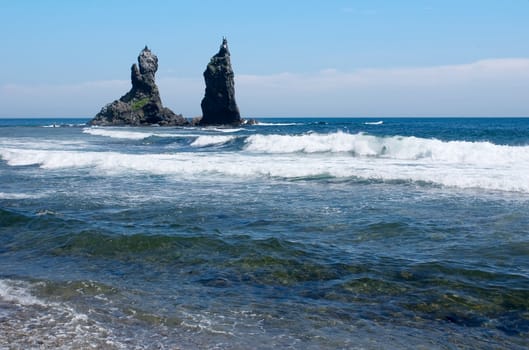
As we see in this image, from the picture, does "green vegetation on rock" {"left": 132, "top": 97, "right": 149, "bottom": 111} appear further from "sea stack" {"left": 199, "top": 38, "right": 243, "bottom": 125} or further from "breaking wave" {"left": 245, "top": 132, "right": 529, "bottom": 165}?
"breaking wave" {"left": 245, "top": 132, "right": 529, "bottom": 165}

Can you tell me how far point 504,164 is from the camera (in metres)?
20.1

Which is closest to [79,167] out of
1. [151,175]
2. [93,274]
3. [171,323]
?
[151,175]

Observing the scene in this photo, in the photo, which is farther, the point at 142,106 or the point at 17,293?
the point at 142,106

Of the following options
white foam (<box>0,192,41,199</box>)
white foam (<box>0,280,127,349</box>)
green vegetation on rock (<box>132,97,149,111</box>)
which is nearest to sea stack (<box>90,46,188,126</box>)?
green vegetation on rock (<box>132,97,149,111</box>)

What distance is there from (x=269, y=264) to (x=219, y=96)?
3186 inches

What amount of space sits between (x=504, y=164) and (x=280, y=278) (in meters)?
15.3

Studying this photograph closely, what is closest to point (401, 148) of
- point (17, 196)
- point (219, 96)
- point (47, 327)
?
point (17, 196)

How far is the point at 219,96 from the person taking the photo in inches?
3447

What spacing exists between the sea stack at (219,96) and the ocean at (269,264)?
71641 millimetres

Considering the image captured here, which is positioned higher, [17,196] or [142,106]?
[142,106]

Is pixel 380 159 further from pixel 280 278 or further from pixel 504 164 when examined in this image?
pixel 280 278

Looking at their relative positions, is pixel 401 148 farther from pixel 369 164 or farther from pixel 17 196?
pixel 17 196

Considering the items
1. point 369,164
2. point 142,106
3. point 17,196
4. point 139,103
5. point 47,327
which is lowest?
point 47,327

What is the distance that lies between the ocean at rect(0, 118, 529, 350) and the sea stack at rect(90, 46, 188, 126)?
78.0 m
